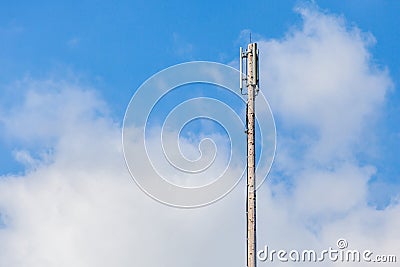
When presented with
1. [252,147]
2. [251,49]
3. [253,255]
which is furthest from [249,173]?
[251,49]

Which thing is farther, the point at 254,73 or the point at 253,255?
the point at 254,73

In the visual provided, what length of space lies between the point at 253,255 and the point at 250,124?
6251 mm

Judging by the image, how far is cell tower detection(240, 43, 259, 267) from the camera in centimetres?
3669

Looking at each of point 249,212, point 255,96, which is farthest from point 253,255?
point 255,96

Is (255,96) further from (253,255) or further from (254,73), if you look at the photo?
(253,255)

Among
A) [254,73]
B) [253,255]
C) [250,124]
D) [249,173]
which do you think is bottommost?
[253,255]

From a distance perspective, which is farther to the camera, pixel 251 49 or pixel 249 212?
pixel 251 49

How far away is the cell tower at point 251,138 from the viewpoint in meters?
36.7

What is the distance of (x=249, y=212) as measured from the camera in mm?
37000

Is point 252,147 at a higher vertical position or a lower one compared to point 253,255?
higher

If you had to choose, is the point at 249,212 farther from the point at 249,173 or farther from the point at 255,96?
the point at 255,96

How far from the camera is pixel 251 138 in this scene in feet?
125

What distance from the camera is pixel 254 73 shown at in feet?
128

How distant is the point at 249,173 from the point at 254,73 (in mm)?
5084
